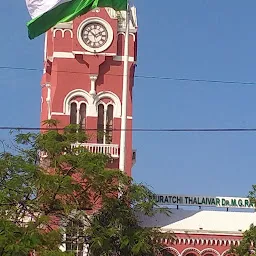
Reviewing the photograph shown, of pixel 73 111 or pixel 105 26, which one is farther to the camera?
pixel 105 26

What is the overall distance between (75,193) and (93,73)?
1041 cm

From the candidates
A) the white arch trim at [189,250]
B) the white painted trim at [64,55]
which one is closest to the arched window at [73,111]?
the white painted trim at [64,55]

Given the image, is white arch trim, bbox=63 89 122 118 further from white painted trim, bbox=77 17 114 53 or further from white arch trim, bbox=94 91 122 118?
white painted trim, bbox=77 17 114 53

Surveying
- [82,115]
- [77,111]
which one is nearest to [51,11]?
[77,111]

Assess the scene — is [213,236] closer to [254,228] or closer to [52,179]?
[254,228]

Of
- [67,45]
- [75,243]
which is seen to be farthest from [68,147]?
[67,45]

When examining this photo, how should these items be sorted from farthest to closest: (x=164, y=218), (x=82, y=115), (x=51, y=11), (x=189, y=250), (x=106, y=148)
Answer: (x=82, y=115) < (x=106, y=148) < (x=164, y=218) < (x=189, y=250) < (x=51, y=11)

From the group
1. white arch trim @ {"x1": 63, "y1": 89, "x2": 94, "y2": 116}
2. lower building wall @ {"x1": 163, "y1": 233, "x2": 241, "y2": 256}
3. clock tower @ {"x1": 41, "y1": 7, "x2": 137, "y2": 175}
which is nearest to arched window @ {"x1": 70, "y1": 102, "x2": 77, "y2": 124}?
clock tower @ {"x1": 41, "y1": 7, "x2": 137, "y2": 175}

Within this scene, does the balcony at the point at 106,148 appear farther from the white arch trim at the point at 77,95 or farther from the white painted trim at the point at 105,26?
the white painted trim at the point at 105,26

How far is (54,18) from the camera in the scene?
106ft

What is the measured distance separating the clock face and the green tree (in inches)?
313

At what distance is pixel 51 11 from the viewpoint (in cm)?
3203

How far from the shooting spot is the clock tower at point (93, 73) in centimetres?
3841

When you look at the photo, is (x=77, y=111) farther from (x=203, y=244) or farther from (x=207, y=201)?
(x=203, y=244)
